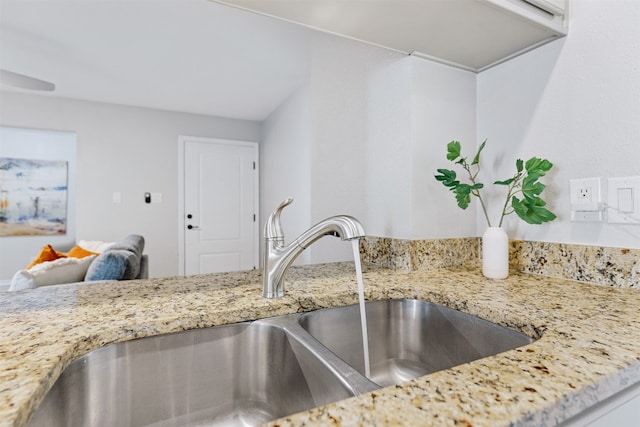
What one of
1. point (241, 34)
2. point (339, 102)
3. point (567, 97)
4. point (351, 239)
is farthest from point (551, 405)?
point (241, 34)

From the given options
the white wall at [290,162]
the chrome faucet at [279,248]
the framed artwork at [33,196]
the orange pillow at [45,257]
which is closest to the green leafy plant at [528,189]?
the chrome faucet at [279,248]

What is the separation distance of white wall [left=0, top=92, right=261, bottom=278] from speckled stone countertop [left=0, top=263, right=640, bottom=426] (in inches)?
119

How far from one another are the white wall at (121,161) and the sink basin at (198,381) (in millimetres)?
3413

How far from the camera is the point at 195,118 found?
12.9 feet

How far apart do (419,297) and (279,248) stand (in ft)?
1.33

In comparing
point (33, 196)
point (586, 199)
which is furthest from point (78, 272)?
point (33, 196)

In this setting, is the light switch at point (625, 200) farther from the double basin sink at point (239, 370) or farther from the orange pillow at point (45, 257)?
the orange pillow at point (45, 257)

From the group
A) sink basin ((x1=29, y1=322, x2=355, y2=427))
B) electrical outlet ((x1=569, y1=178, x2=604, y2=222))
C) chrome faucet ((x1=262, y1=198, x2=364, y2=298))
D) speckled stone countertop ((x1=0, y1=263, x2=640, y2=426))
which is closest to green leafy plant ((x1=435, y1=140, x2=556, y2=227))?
electrical outlet ((x1=569, y1=178, x2=604, y2=222))

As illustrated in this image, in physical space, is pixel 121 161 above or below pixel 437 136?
above

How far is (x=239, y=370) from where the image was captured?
697 mm

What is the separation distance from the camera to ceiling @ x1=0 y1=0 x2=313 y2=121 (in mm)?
1950

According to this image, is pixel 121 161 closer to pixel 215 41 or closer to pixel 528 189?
pixel 215 41

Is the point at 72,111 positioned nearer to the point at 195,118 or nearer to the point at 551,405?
the point at 195,118

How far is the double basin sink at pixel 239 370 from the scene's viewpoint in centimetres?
55
